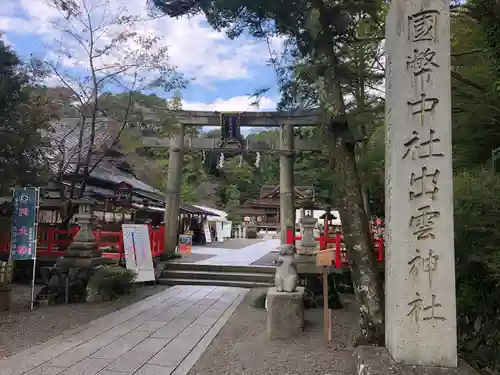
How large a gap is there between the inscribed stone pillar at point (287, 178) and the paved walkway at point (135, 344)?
621cm

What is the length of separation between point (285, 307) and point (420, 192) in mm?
2948

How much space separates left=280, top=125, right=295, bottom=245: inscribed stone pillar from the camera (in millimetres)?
14141

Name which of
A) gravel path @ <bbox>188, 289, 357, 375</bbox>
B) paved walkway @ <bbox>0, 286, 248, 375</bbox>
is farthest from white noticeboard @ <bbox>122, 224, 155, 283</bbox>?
gravel path @ <bbox>188, 289, 357, 375</bbox>

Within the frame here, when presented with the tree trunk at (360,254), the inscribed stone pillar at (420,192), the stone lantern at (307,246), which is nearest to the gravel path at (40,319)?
the stone lantern at (307,246)

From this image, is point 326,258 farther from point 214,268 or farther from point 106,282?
point 214,268

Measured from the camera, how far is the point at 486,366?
4.48 meters

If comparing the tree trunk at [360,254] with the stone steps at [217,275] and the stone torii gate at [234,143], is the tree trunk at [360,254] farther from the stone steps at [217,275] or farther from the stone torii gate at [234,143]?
the stone torii gate at [234,143]

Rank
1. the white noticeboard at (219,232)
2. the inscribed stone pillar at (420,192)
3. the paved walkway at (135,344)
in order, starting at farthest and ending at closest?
the white noticeboard at (219,232) → the paved walkway at (135,344) → the inscribed stone pillar at (420,192)

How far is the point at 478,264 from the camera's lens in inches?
184

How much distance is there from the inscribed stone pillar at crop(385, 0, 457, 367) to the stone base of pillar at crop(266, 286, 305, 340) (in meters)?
2.21

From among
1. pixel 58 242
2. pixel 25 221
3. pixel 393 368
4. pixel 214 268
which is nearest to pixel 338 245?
pixel 214 268

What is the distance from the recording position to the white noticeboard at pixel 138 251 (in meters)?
9.66

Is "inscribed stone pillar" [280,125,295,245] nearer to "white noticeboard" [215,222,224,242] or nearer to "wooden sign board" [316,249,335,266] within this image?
"wooden sign board" [316,249,335,266]

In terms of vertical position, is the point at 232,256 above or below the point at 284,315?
above
